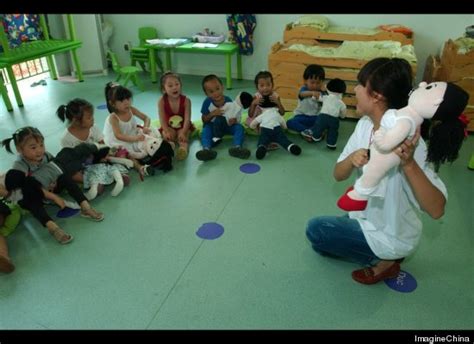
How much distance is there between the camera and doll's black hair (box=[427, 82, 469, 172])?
3.30 ft

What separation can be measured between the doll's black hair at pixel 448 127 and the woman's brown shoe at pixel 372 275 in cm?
57

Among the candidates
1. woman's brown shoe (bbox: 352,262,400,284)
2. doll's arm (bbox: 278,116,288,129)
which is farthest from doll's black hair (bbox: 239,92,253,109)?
woman's brown shoe (bbox: 352,262,400,284)

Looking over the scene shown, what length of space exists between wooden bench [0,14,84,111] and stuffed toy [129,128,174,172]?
1894mm

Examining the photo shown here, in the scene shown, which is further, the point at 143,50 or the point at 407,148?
the point at 143,50

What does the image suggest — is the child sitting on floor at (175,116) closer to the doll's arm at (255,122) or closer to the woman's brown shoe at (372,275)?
the doll's arm at (255,122)

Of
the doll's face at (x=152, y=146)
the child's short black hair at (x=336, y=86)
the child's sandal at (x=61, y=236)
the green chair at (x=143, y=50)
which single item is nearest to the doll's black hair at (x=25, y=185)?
the child's sandal at (x=61, y=236)

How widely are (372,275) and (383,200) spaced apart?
1.24ft

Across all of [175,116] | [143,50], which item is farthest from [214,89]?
[143,50]

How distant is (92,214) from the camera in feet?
6.49

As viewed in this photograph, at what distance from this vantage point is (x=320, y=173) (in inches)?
94.0

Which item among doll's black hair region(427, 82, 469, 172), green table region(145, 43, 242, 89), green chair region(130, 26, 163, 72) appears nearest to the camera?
doll's black hair region(427, 82, 469, 172)

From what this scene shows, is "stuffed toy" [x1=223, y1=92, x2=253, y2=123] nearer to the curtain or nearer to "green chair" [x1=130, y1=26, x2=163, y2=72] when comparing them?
the curtain

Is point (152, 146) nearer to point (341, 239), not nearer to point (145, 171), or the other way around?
point (145, 171)
